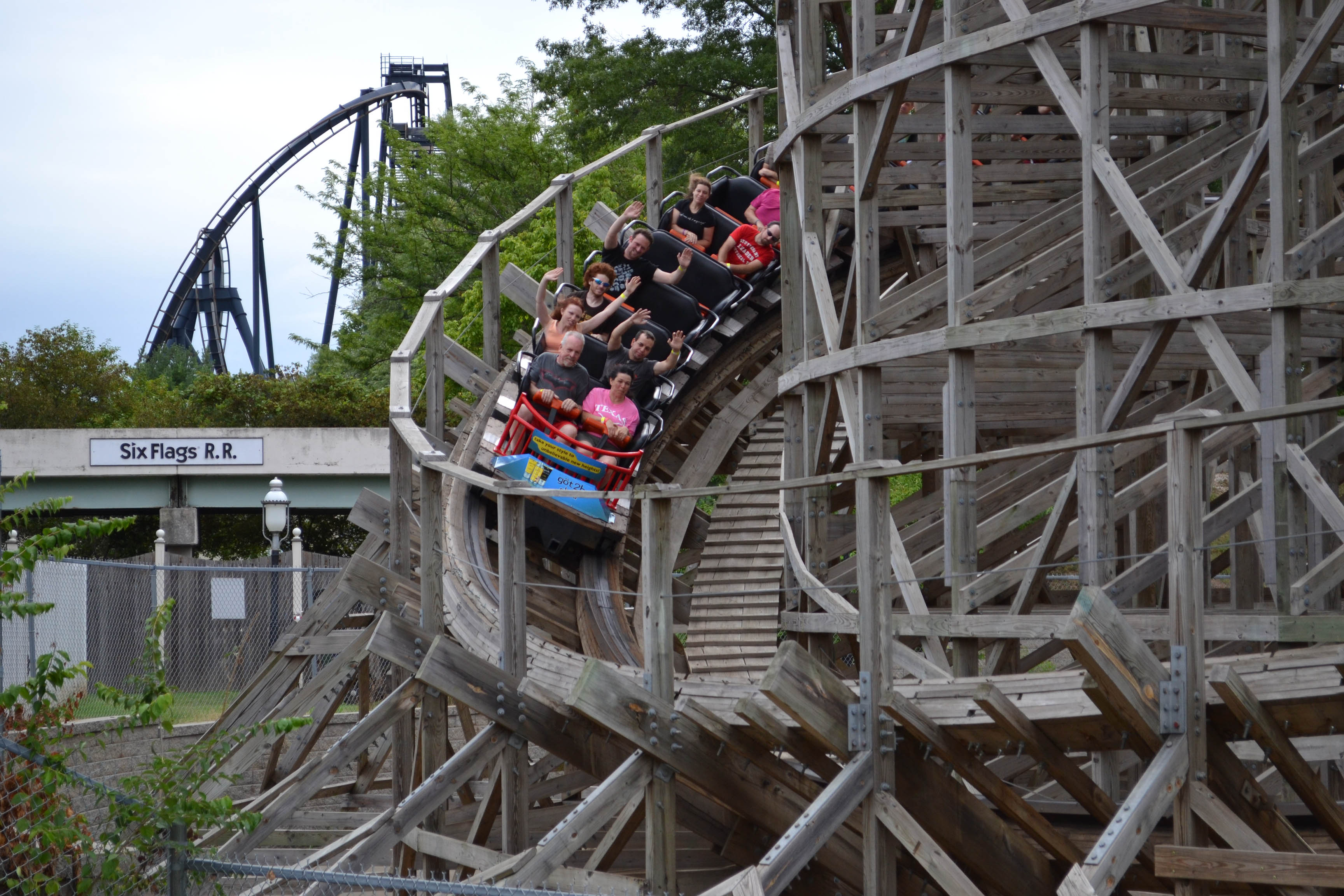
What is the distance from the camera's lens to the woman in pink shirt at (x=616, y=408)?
10.9m

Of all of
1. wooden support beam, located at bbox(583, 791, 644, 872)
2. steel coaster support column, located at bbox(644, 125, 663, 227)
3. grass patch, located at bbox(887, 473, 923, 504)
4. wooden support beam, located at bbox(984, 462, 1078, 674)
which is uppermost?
steel coaster support column, located at bbox(644, 125, 663, 227)

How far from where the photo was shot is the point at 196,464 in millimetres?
24969

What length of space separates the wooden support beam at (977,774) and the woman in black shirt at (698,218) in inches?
323

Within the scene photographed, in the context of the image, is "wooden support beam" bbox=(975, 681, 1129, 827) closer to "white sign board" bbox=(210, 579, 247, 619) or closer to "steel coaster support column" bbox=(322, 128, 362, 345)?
"white sign board" bbox=(210, 579, 247, 619)

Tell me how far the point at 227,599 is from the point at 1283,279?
1193cm

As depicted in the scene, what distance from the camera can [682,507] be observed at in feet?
38.3

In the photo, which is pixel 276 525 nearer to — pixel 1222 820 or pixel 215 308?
pixel 1222 820

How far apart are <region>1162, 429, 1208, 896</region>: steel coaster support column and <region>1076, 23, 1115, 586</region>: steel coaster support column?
7.79ft

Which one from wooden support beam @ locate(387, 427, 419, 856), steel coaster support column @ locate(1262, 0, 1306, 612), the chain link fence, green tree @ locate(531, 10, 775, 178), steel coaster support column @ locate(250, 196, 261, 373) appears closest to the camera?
steel coaster support column @ locate(1262, 0, 1306, 612)

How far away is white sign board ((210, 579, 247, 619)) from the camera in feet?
50.7

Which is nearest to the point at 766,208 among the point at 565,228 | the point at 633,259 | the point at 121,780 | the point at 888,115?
the point at 633,259

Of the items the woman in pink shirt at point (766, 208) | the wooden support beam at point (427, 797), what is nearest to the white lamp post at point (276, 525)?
the woman in pink shirt at point (766, 208)

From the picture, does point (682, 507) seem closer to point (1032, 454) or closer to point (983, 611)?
point (983, 611)

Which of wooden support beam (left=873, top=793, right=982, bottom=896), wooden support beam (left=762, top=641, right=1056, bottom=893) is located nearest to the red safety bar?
wooden support beam (left=762, top=641, right=1056, bottom=893)
